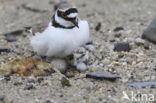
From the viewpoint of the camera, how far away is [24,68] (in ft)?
10.6

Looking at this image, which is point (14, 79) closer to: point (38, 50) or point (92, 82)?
point (38, 50)

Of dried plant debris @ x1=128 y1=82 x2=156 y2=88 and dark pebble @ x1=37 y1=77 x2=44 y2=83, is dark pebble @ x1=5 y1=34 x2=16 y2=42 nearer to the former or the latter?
dark pebble @ x1=37 y1=77 x2=44 y2=83

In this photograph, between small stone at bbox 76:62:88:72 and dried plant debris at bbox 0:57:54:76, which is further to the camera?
small stone at bbox 76:62:88:72

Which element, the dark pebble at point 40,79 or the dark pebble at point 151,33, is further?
the dark pebble at point 151,33

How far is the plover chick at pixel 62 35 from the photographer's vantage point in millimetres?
3217

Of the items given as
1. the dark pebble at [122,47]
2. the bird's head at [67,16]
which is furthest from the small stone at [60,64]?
the dark pebble at [122,47]

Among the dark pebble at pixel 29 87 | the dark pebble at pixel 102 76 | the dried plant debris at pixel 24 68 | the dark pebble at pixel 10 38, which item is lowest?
the dark pebble at pixel 29 87

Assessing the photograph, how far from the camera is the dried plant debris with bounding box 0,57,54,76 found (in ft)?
10.6

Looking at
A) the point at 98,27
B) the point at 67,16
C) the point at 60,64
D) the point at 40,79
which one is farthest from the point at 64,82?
the point at 98,27

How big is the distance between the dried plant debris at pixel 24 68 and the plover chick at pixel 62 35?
19 cm

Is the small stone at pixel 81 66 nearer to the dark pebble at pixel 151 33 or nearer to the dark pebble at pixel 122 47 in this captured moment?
the dark pebble at pixel 122 47

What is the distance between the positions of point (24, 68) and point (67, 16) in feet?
2.26

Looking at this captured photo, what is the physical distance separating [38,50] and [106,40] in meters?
1.13

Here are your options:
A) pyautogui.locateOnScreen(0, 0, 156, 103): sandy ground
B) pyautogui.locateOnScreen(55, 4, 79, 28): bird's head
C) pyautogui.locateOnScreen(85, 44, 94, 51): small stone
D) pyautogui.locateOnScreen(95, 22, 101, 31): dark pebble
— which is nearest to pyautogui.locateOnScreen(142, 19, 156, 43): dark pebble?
pyautogui.locateOnScreen(0, 0, 156, 103): sandy ground
